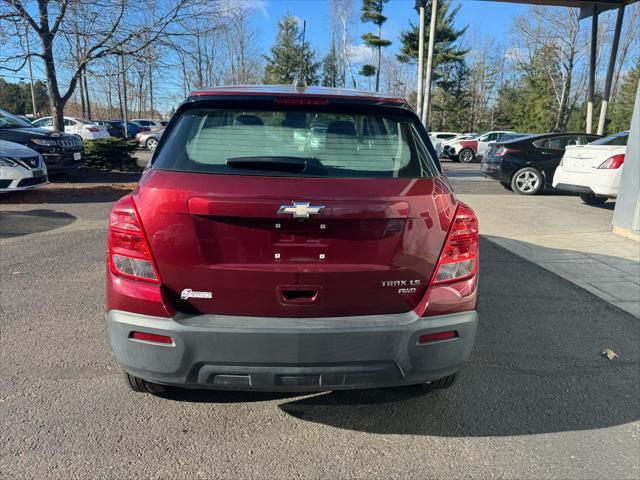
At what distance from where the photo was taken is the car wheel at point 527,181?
1218 cm

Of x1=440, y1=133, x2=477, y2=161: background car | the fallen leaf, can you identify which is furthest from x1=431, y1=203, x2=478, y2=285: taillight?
x1=440, y1=133, x2=477, y2=161: background car

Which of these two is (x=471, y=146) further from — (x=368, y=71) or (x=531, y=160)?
(x=368, y=71)

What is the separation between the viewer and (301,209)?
2.11m

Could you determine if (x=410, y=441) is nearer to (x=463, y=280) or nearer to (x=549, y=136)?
(x=463, y=280)

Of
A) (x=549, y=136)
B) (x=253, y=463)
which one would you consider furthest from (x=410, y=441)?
(x=549, y=136)

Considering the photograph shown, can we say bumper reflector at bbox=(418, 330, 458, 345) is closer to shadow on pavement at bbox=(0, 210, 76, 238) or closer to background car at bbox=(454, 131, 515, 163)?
shadow on pavement at bbox=(0, 210, 76, 238)

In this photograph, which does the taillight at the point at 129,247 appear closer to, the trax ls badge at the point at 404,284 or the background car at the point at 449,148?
the trax ls badge at the point at 404,284

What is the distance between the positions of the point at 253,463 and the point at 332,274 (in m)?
1.05

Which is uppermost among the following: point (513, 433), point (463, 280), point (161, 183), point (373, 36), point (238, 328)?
point (373, 36)

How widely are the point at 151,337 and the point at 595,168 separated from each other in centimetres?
940

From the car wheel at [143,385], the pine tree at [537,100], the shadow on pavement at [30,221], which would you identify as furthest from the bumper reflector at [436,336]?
the pine tree at [537,100]

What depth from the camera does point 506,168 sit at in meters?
12.4

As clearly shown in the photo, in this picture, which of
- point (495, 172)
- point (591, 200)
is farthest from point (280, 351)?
point (495, 172)

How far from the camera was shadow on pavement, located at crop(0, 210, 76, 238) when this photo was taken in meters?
6.71
